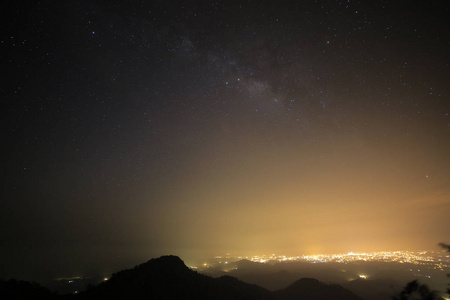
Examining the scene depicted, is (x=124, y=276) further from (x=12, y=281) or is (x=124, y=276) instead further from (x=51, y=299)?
(x=12, y=281)

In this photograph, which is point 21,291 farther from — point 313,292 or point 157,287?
point 313,292

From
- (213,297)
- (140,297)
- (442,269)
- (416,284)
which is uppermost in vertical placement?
(416,284)

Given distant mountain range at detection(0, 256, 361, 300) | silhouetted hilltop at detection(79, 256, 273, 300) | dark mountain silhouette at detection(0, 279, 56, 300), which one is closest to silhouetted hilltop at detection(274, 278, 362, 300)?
distant mountain range at detection(0, 256, 361, 300)

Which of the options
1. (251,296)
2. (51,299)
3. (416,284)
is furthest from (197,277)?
(416,284)

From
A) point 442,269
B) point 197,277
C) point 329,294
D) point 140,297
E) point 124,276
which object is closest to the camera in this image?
point 140,297

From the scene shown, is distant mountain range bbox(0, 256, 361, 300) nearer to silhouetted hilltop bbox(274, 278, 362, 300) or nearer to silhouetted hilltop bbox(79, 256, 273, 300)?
silhouetted hilltop bbox(79, 256, 273, 300)

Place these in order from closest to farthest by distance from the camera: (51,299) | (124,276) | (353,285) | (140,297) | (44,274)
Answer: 1. (51,299)
2. (140,297)
3. (124,276)
4. (353,285)
5. (44,274)

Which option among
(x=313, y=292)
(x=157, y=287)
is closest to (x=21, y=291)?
(x=157, y=287)
